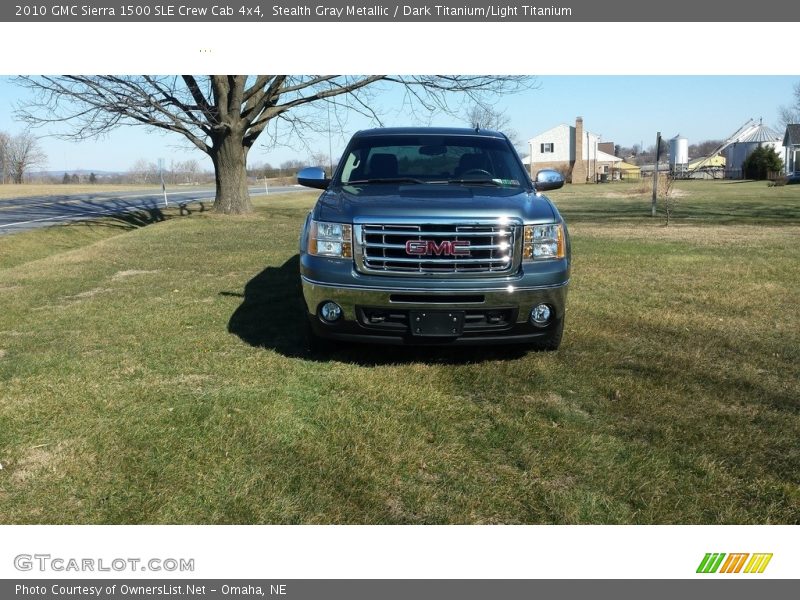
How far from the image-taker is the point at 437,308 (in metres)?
4.31

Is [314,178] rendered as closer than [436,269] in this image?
No

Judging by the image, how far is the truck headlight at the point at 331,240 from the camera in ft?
14.7

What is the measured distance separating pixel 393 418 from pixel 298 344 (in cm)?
183

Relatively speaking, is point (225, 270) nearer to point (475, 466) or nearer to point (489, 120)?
point (475, 466)

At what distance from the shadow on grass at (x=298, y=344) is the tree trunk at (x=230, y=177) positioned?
14664mm

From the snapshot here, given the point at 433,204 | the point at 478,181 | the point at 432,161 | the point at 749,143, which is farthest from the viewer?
the point at 749,143

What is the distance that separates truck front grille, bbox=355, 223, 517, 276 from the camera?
14.3ft

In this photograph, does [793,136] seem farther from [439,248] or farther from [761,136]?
[439,248]

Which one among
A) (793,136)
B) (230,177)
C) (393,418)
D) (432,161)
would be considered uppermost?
(793,136)

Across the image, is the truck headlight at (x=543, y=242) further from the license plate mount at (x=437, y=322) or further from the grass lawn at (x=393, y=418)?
the grass lawn at (x=393, y=418)

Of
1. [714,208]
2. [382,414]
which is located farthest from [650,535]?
[714,208]

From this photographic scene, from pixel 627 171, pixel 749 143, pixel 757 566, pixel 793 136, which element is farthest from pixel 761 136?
pixel 757 566

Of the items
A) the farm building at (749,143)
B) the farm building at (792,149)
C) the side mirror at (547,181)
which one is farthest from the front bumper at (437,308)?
the farm building at (749,143)

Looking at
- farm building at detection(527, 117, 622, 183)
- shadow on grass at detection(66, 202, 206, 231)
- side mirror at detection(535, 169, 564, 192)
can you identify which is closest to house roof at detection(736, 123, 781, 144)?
farm building at detection(527, 117, 622, 183)
